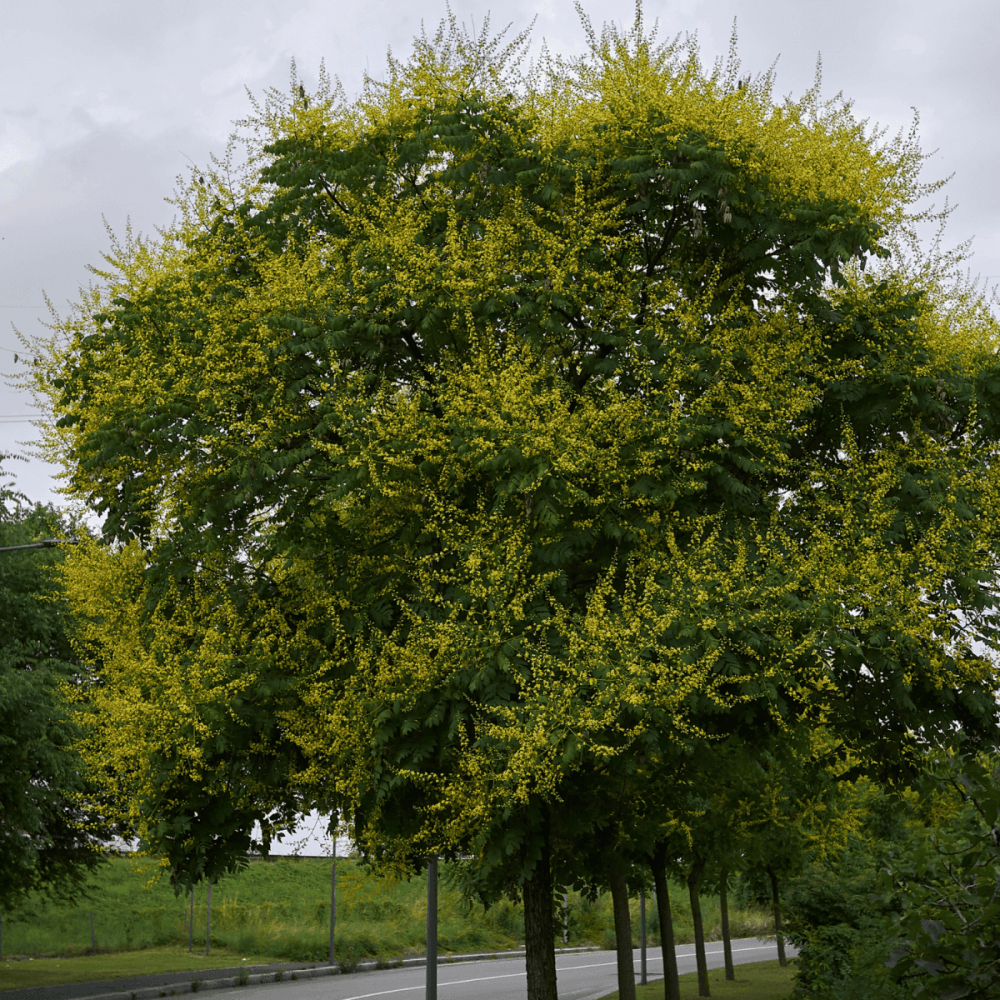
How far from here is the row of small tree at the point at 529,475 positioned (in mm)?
10234

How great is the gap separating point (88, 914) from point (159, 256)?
79.5 feet

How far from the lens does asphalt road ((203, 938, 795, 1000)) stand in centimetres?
2211

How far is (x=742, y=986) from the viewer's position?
80.2 feet

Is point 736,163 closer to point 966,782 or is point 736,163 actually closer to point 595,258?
point 595,258

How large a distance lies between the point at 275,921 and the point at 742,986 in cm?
1506

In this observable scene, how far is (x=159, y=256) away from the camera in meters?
13.6

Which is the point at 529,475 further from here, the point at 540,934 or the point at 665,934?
the point at 665,934

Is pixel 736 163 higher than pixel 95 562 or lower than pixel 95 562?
higher

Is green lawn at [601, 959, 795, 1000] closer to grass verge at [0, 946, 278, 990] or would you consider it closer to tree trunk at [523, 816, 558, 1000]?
tree trunk at [523, 816, 558, 1000]

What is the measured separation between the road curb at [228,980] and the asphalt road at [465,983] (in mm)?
394

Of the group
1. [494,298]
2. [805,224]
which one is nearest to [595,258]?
[494,298]

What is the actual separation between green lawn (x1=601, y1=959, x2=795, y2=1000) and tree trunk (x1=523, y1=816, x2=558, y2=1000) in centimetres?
848

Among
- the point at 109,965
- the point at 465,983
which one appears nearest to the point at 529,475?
the point at 465,983

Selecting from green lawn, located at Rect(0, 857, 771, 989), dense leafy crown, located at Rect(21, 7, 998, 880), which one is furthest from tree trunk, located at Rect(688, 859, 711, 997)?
dense leafy crown, located at Rect(21, 7, 998, 880)
